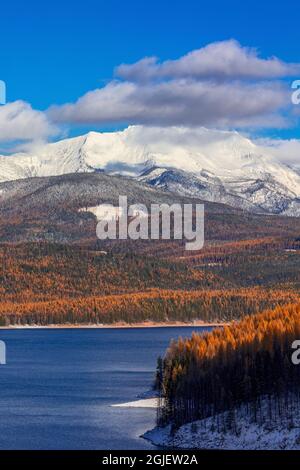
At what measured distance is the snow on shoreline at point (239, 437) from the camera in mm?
103000

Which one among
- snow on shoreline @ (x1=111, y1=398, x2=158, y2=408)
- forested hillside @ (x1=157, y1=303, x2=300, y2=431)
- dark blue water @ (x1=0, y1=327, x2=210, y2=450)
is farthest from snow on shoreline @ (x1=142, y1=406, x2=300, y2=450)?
snow on shoreline @ (x1=111, y1=398, x2=158, y2=408)

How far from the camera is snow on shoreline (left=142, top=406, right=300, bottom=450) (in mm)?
103000

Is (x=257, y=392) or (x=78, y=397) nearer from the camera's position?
(x=257, y=392)

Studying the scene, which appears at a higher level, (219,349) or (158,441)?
(219,349)

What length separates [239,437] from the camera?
10688 centimetres

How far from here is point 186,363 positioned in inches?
5000

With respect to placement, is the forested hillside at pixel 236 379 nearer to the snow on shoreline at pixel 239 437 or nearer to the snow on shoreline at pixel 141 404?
the snow on shoreline at pixel 239 437

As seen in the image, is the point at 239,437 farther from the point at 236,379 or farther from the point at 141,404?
the point at 141,404

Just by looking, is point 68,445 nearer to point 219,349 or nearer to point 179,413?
point 179,413

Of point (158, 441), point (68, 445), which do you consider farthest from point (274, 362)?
point (68, 445)

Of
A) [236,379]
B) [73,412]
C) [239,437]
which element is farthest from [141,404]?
[239,437]

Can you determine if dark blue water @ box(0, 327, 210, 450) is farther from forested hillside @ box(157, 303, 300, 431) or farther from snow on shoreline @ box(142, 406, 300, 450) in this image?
forested hillside @ box(157, 303, 300, 431)
